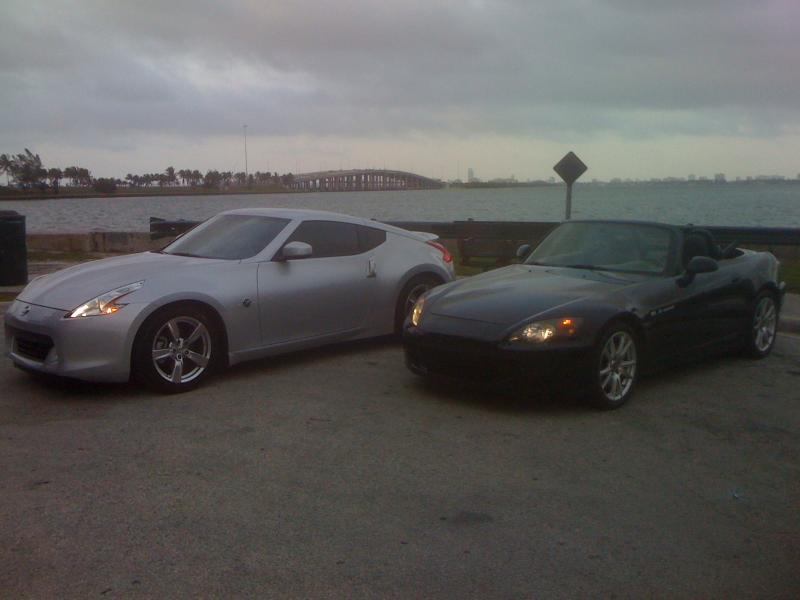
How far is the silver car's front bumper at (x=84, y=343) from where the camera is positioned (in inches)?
233

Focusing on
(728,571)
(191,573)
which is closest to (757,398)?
(728,571)

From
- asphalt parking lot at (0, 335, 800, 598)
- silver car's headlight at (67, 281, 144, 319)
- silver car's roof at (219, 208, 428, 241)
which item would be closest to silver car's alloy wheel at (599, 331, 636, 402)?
asphalt parking lot at (0, 335, 800, 598)

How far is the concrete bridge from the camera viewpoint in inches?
971

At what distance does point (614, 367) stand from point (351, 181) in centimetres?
1929

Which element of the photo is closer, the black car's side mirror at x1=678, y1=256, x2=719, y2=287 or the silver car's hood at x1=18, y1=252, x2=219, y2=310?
the silver car's hood at x1=18, y1=252, x2=219, y2=310

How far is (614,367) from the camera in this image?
6102mm

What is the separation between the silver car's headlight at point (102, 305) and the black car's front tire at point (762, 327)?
18.0ft

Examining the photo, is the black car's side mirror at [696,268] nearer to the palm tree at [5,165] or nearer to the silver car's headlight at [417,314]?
the silver car's headlight at [417,314]

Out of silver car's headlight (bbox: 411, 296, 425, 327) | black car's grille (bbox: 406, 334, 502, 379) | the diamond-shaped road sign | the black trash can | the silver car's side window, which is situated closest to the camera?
black car's grille (bbox: 406, 334, 502, 379)

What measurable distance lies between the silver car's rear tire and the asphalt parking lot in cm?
16

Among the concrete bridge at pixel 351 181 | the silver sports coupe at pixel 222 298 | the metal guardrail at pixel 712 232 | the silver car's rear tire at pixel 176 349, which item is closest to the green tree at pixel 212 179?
the concrete bridge at pixel 351 181

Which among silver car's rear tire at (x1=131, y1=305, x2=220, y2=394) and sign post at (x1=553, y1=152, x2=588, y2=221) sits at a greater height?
sign post at (x1=553, y1=152, x2=588, y2=221)

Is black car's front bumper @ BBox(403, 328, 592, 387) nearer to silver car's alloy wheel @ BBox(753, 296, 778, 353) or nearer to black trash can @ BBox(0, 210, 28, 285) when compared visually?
silver car's alloy wheel @ BBox(753, 296, 778, 353)

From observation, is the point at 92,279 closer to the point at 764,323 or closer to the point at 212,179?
the point at 764,323
